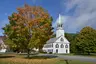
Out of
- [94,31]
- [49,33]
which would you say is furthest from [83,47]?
[49,33]

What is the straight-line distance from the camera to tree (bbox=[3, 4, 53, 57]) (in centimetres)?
4475

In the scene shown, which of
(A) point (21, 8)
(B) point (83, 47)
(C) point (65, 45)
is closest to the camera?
(A) point (21, 8)

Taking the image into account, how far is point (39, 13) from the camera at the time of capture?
154ft

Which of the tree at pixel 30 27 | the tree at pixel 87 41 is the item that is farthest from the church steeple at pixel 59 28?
the tree at pixel 30 27

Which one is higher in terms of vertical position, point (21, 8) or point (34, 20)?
point (21, 8)

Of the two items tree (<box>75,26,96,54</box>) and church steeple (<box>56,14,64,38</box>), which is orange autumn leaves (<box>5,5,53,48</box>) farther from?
church steeple (<box>56,14,64,38</box>)

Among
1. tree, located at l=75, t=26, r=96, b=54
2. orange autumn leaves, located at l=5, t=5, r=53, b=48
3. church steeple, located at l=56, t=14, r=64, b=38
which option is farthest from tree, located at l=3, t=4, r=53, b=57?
church steeple, located at l=56, t=14, r=64, b=38

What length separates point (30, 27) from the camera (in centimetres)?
4506

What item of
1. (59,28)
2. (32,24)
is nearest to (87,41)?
(32,24)

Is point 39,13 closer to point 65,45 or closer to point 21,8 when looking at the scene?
point 21,8

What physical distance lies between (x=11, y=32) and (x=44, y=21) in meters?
8.31

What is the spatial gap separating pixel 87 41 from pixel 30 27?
35.4 meters

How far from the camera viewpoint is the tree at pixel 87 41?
73875mm

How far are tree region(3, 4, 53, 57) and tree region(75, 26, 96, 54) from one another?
3060 cm
